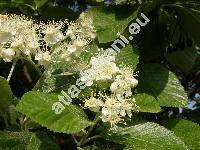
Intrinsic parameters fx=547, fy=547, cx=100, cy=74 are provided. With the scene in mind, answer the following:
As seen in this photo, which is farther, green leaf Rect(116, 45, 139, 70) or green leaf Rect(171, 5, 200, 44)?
green leaf Rect(171, 5, 200, 44)

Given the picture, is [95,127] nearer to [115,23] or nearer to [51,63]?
[51,63]

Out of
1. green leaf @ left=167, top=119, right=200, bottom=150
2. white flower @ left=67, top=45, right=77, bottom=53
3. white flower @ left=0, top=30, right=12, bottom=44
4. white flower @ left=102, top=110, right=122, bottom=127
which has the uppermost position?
white flower @ left=0, top=30, right=12, bottom=44

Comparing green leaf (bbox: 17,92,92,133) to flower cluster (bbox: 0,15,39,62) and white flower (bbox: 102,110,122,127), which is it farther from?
flower cluster (bbox: 0,15,39,62)

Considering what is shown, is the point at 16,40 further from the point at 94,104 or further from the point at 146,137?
the point at 146,137

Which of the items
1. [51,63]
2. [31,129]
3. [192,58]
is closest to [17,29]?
[51,63]

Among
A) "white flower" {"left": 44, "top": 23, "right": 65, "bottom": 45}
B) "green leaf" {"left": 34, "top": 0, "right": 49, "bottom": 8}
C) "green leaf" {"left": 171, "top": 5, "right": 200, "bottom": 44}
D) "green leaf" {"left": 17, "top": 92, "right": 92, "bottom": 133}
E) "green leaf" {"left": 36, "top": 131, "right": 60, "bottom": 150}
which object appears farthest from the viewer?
"green leaf" {"left": 34, "top": 0, "right": 49, "bottom": 8}

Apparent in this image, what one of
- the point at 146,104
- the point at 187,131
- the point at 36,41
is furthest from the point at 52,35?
the point at 187,131

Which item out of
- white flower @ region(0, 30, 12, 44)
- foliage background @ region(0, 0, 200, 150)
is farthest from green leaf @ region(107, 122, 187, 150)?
white flower @ region(0, 30, 12, 44)
